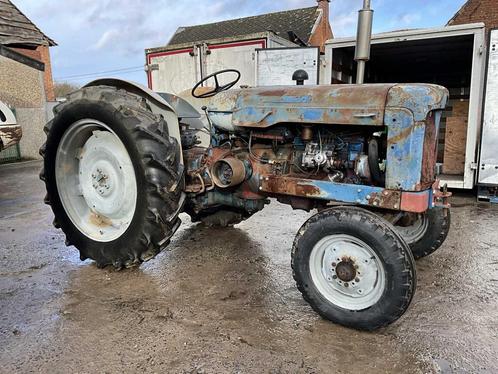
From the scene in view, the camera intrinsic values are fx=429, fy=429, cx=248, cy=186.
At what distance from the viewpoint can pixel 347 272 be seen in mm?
2371

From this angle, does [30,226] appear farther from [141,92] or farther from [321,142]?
[321,142]

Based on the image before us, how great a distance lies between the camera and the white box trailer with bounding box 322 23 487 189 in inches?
208

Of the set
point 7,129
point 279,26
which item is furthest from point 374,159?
point 279,26

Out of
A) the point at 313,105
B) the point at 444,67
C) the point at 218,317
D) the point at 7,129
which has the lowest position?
the point at 218,317

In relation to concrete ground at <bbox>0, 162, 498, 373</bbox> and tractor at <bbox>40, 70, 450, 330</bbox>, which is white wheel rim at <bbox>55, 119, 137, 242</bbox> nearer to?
tractor at <bbox>40, 70, 450, 330</bbox>

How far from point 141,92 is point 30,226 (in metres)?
2.38

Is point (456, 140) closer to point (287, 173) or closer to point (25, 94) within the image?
point (287, 173)

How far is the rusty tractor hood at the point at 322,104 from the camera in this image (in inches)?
90.9

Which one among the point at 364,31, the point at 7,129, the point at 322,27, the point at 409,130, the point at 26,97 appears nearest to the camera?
the point at 409,130

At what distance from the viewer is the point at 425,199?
7.94 feet

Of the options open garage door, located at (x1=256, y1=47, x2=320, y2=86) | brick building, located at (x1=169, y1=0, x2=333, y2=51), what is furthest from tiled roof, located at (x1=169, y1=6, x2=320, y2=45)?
open garage door, located at (x1=256, y1=47, x2=320, y2=86)

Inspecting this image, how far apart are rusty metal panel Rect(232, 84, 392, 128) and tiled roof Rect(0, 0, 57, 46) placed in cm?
1209

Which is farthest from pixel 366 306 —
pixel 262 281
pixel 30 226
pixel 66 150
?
pixel 30 226

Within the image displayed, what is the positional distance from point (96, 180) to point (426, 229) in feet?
8.17
